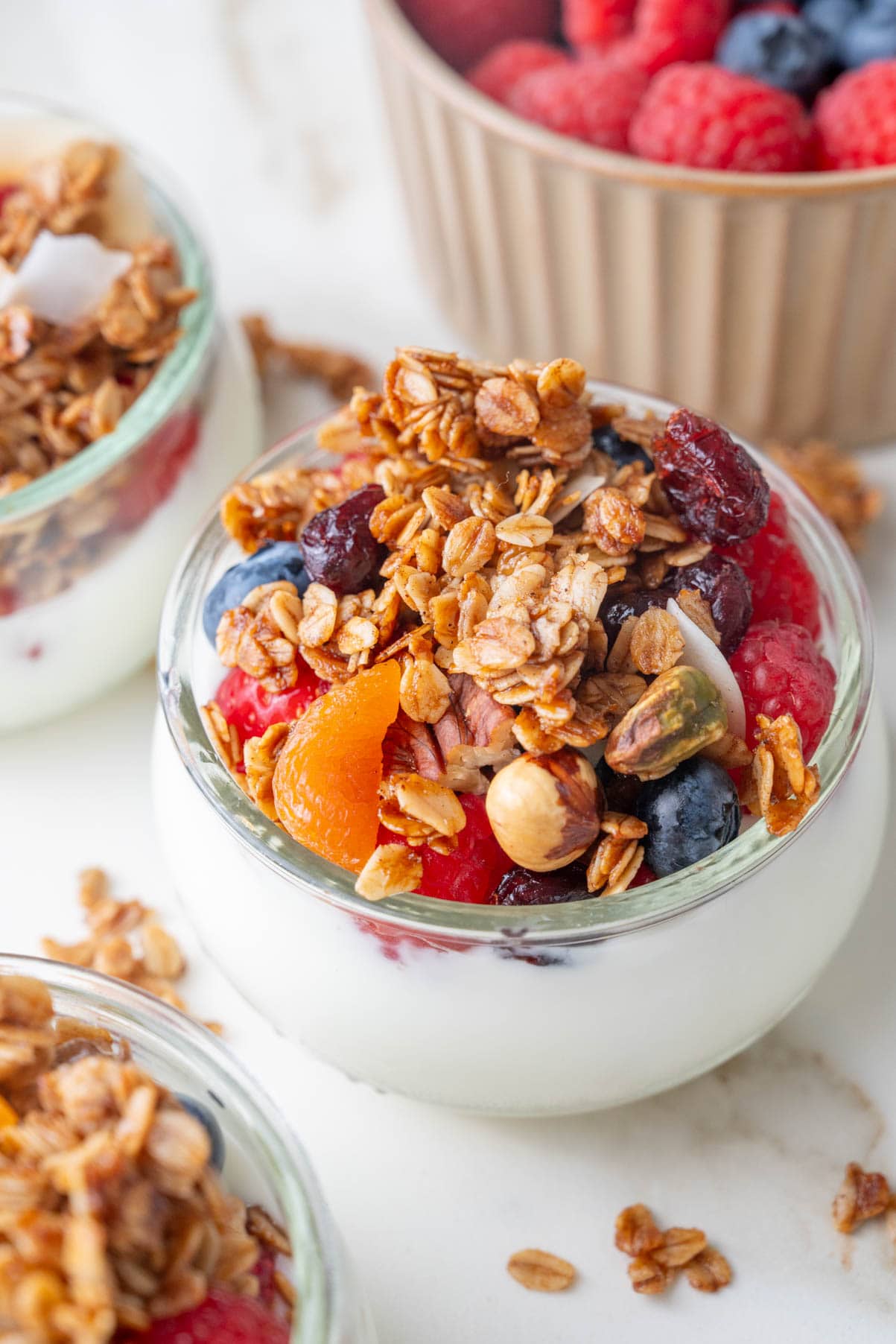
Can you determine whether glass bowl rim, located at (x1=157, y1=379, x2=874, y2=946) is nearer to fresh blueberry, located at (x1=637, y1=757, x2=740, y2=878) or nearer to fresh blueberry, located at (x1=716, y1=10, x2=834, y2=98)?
fresh blueberry, located at (x1=637, y1=757, x2=740, y2=878)

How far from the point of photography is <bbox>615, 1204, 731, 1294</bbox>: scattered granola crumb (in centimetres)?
102

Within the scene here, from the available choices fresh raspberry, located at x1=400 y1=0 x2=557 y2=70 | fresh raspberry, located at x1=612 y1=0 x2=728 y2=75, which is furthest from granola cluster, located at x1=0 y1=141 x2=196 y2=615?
fresh raspberry, located at x1=612 y1=0 x2=728 y2=75

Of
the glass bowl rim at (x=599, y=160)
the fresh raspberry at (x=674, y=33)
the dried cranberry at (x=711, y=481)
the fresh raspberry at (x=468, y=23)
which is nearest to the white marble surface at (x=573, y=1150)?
the dried cranberry at (x=711, y=481)

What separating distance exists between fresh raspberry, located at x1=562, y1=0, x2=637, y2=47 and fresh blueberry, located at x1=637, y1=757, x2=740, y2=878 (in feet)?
3.04

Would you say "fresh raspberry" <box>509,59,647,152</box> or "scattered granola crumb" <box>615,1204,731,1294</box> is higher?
"fresh raspberry" <box>509,59,647,152</box>

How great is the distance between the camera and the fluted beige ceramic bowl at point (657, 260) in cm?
128

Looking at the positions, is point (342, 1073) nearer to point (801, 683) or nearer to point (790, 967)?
point (790, 967)

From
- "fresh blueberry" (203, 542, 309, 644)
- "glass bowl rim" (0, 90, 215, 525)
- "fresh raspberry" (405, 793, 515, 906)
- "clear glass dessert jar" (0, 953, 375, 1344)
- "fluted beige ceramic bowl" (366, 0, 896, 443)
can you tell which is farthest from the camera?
"fluted beige ceramic bowl" (366, 0, 896, 443)

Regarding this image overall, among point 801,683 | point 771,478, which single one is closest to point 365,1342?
point 801,683

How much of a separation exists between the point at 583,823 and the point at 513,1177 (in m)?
0.37

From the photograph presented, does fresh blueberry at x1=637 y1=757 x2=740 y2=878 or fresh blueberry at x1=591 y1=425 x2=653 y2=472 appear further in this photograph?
fresh blueberry at x1=591 y1=425 x2=653 y2=472

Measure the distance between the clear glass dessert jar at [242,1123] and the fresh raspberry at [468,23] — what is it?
105 cm

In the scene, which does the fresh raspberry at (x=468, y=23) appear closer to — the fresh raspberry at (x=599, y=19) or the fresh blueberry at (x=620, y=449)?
the fresh raspberry at (x=599, y=19)

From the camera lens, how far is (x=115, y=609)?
1.27 metres
